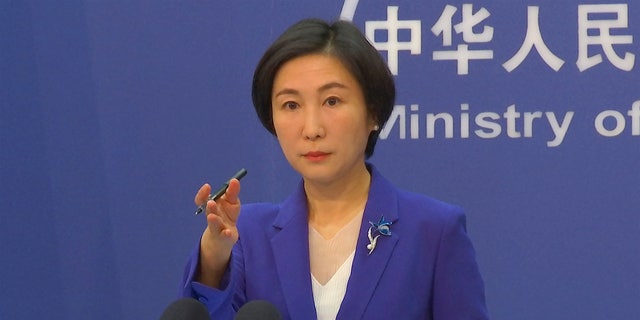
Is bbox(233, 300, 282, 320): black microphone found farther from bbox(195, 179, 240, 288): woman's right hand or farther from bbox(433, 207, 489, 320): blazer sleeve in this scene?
bbox(433, 207, 489, 320): blazer sleeve

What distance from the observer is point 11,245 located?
295 cm

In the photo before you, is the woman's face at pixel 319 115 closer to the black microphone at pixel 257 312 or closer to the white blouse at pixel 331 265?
the white blouse at pixel 331 265

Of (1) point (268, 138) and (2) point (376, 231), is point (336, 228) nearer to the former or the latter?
(2) point (376, 231)

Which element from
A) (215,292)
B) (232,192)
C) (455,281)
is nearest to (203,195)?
(232,192)

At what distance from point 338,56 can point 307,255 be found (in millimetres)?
298

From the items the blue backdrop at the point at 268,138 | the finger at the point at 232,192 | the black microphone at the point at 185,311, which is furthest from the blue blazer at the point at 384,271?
the blue backdrop at the point at 268,138

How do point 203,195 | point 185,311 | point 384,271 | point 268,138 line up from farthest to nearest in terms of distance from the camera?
point 268,138
point 384,271
point 203,195
point 185,311

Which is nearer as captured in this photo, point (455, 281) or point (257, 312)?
point (257, 312)

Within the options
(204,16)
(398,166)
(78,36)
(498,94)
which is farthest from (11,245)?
(498,94)

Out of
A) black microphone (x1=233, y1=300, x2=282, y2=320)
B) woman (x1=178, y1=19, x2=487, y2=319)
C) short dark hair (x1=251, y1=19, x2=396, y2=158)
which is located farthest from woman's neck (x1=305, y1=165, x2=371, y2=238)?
black microphone (x1=233, y1=300, x2=282, y2=320)

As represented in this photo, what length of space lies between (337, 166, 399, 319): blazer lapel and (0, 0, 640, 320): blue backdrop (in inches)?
46.1

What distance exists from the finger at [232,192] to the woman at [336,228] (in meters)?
0.09

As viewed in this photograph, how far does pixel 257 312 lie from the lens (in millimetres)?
1346

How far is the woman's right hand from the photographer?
149 centimetres
